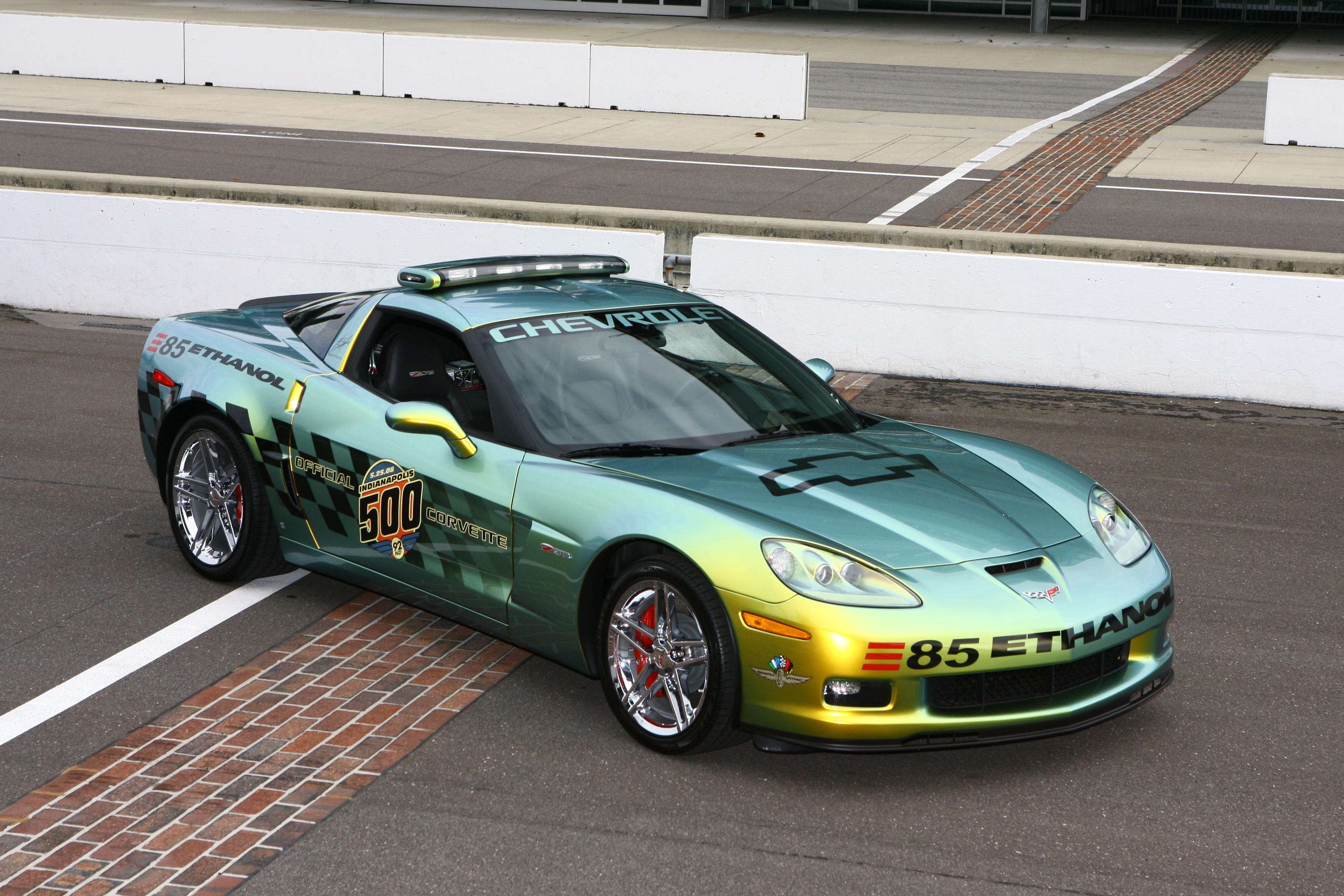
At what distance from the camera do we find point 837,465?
17.7 ft

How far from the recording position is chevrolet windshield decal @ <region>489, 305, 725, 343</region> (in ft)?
19.0

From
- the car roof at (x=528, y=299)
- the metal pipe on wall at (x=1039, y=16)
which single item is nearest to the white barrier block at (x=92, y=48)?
the metal pipe on wall at (x=1039, y=16)

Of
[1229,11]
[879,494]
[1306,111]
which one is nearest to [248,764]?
[879,494]

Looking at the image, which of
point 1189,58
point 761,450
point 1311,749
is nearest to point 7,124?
point 761,450

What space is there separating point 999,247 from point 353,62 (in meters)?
18.5

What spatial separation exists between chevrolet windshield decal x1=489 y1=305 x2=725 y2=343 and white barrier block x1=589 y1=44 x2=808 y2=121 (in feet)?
61.3

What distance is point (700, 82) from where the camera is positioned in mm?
25234

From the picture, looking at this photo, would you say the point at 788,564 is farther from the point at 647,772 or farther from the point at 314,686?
the point at 314,686

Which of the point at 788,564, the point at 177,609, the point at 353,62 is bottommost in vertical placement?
the point at 177,609

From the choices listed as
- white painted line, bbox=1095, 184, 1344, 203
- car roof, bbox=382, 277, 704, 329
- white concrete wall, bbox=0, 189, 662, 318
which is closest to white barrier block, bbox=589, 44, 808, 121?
white painted line, bbox=1095, 184, 1344, 203

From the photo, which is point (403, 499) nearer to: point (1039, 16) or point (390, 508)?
point (390, 508)

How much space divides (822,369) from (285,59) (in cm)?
2322

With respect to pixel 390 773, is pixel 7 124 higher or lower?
higher

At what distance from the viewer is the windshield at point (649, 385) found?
5562mm
